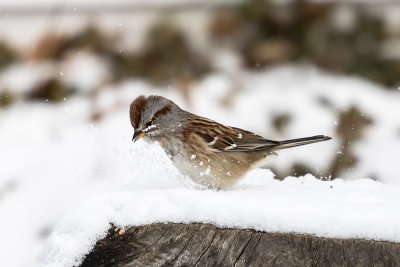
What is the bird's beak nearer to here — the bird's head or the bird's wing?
the bird's head

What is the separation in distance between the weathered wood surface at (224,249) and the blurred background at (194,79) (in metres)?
2.23

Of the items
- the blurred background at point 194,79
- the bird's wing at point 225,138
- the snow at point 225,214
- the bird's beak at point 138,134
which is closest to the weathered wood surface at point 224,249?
the snow at point 225,214

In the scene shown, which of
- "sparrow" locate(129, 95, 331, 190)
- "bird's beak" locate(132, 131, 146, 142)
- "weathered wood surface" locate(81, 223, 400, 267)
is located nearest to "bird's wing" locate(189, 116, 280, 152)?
"sparrow" locate(129, 95, 331, 190)

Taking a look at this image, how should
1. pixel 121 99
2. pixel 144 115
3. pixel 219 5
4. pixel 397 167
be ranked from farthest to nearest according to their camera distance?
pixel 219 5, pixel 121 99, pixel 397 167, pixel 144 115

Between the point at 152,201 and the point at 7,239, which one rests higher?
the point at 152,201

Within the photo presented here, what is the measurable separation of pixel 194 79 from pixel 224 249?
4.55 meters

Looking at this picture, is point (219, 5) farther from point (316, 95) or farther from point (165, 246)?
point (165, 246)

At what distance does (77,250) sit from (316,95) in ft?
14.6

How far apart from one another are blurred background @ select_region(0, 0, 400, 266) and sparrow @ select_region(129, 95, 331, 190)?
3.70 feet

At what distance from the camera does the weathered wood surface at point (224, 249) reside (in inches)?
108

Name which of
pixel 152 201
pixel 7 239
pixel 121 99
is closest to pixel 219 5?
pixel 121 99

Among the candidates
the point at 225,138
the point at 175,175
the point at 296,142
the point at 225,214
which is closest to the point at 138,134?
the point at 175,175

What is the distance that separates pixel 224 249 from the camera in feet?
9.33

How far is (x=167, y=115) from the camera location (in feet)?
13.4
